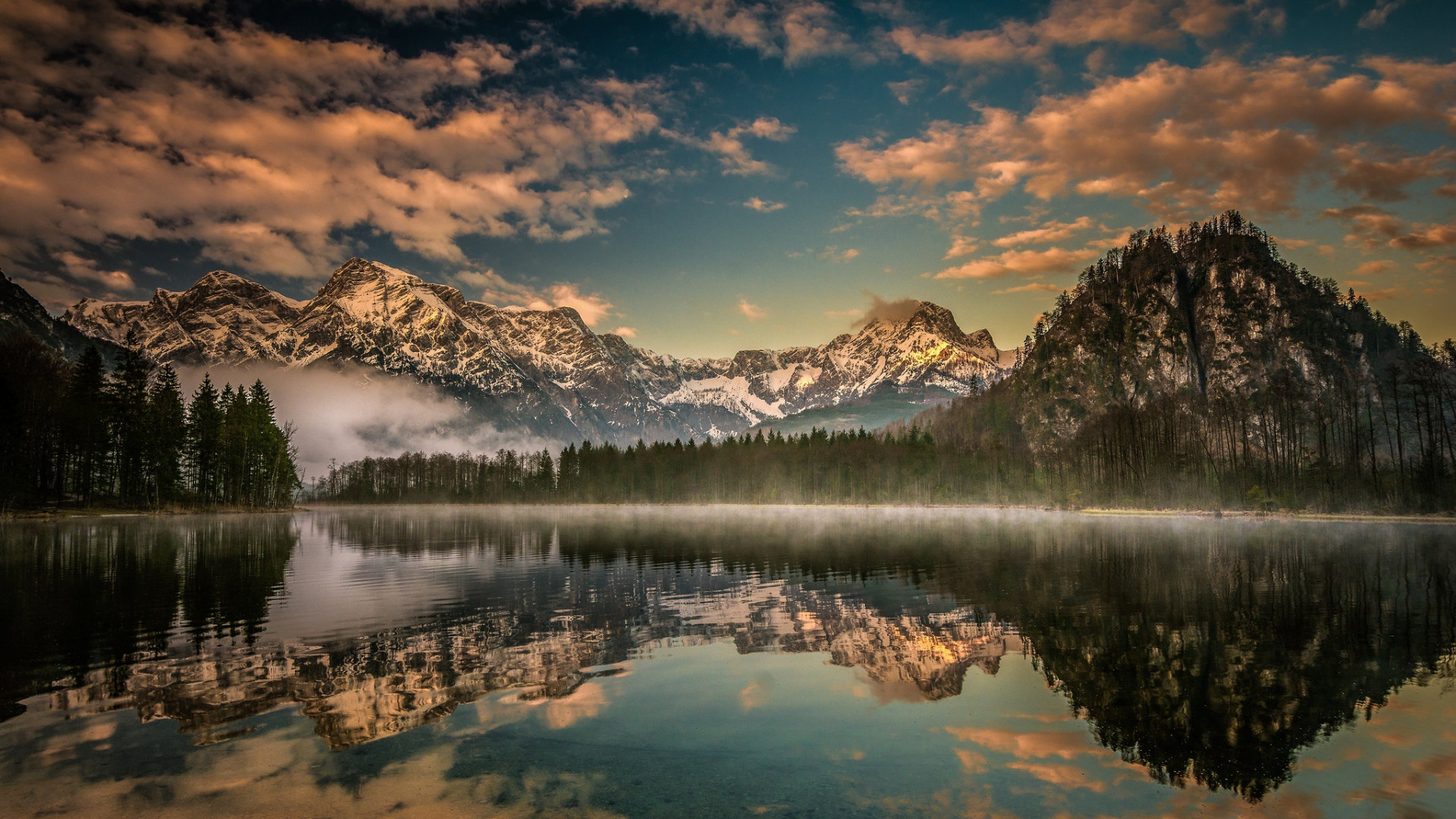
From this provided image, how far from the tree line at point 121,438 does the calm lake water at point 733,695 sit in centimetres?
6354

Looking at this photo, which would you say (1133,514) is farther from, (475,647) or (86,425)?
(86,425)

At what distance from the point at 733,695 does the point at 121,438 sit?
125167 mm

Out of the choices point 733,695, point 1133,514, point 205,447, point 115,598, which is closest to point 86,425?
point 205,447

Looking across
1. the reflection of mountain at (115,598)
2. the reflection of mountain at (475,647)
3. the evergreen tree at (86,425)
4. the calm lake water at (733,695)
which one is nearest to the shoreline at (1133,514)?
the evergreen tree at (86,425)

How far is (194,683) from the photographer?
17.4m

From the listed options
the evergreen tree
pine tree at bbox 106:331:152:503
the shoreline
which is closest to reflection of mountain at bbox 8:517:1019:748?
the evergreen tree

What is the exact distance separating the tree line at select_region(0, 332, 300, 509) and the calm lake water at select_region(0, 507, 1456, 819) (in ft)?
208

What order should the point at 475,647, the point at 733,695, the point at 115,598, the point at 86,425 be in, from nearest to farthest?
the point at 733,695 → the point at 475,647 → the point at 115,598 → the point at 86,425

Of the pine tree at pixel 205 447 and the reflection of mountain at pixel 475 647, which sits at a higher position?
the pine tree at pixel 205 447

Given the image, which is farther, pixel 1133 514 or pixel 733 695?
pixel 1133 514

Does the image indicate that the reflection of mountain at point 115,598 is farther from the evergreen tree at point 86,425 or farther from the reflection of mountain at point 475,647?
the evergreen tree at point 86,425

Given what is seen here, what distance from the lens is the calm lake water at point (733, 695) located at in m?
11.4

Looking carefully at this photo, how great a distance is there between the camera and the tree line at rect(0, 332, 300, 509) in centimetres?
8181

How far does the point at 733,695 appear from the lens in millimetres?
17406
